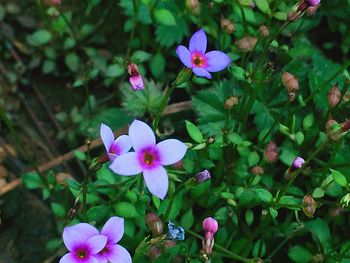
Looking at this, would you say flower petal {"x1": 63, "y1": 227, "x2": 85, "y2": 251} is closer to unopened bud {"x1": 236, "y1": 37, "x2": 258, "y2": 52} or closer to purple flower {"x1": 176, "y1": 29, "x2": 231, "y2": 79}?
purple flower {"x1": 176, "y1": 29, "x2": 231, "y2": 79}

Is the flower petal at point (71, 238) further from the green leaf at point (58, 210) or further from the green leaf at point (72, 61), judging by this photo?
the green leaf at point (72, 61)

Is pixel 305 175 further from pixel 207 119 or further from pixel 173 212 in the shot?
pixel 173 212

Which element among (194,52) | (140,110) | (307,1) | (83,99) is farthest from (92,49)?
(307,1)

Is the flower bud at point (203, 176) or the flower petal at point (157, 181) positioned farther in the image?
the flower bud at point (203, 176)

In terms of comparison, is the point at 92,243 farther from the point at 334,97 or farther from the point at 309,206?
the point at 334,97

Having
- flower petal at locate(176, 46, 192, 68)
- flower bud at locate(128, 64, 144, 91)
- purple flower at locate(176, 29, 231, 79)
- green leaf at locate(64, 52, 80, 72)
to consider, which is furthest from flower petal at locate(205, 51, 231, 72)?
green leaf at locate(64, 52, 80, 72)

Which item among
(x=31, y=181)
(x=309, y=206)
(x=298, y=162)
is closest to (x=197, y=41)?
(x=298, y=162)

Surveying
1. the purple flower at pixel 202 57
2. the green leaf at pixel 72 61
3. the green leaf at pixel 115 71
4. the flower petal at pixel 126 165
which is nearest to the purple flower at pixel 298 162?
the purple flower at pixel 202 57

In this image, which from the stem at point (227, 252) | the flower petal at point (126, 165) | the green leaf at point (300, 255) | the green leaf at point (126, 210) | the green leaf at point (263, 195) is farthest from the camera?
the green leaf at point (300, 255)
